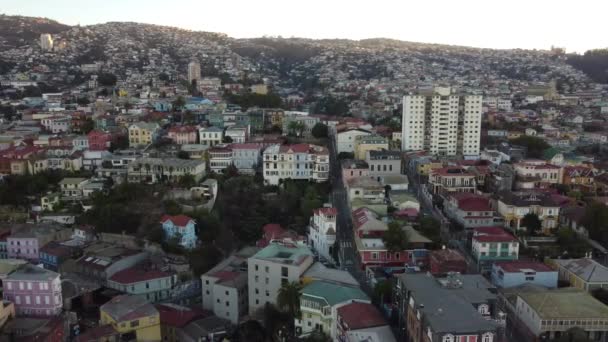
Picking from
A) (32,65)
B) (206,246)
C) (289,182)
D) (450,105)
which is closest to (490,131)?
(450,105)

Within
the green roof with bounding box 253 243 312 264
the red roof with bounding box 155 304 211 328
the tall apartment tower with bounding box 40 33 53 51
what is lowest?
the red roof with bounding box 155 304 211 328

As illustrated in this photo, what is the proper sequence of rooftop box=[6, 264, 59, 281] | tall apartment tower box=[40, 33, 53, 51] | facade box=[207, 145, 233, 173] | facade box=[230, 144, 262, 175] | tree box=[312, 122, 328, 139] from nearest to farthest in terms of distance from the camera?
rooftop box=[6, 264, 59, 281] → facade box=[207, 145, 233, 173] → facade box=[230, 144, 262, 175] → tree box=[312, 122, 328, 139] → tall apartment tower box=[40, 33, 53, 51]

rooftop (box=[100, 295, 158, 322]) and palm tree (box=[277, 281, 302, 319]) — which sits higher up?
palm tree (box=[277, 281, 302, 319])

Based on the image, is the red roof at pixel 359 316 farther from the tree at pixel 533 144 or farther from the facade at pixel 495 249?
the tree at pixel 533 144

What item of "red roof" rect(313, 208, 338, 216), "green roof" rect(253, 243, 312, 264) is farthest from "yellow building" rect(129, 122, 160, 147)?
"green roof" rect(253, 243, 312, 264)

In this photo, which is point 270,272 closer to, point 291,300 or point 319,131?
point 291,300

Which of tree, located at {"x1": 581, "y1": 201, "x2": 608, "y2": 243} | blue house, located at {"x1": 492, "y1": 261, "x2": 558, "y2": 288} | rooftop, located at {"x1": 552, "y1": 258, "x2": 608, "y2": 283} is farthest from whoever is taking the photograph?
tree, located at {"x1": 581, "y1": 201, "x2": 608, "y2": 243}

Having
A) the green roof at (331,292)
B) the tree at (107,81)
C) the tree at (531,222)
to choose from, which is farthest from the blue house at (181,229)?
the tree at (107,81)

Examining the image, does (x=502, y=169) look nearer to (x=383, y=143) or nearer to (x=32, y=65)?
(x=383, y=143)

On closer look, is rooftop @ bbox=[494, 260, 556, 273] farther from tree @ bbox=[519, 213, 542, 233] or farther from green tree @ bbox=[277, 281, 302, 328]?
green tree @ bbox=[277, 281, 302, 328]
